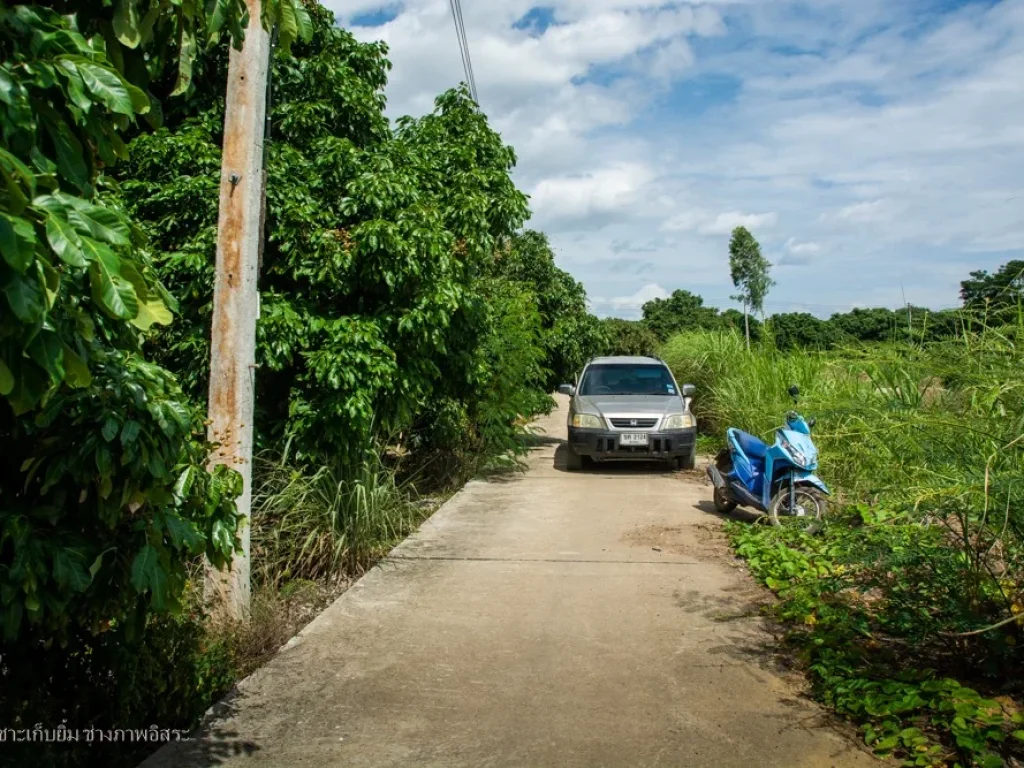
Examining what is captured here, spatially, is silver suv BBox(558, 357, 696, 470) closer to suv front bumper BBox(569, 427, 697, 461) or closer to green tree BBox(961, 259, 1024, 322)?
suv front bumper BBox(569, 427, 697, 461)

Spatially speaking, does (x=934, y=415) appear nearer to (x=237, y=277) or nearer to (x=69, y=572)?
(x=69, y=572)

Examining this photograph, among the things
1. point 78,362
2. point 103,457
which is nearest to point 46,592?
point 103,457

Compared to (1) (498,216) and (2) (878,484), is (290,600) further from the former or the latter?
(1) (498,216)

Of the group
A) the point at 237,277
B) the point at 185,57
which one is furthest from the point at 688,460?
the point at 185,57

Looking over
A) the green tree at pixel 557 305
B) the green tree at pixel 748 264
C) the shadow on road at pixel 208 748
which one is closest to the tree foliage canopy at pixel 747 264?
the green tree at pixel 748 264

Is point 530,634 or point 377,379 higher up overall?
point 377,379

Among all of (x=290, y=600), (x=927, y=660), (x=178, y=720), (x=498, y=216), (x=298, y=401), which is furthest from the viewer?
(x=498, y=216)

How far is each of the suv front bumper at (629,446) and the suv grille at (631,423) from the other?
0.15 m

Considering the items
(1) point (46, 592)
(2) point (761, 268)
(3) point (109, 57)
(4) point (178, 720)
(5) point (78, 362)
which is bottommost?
(4) point (178, 720)

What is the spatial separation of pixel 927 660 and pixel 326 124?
678cm

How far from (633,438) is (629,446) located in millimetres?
128

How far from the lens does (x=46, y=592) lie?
259 cm

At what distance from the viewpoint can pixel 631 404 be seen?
1258cm

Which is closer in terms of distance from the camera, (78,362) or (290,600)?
(78,362)
